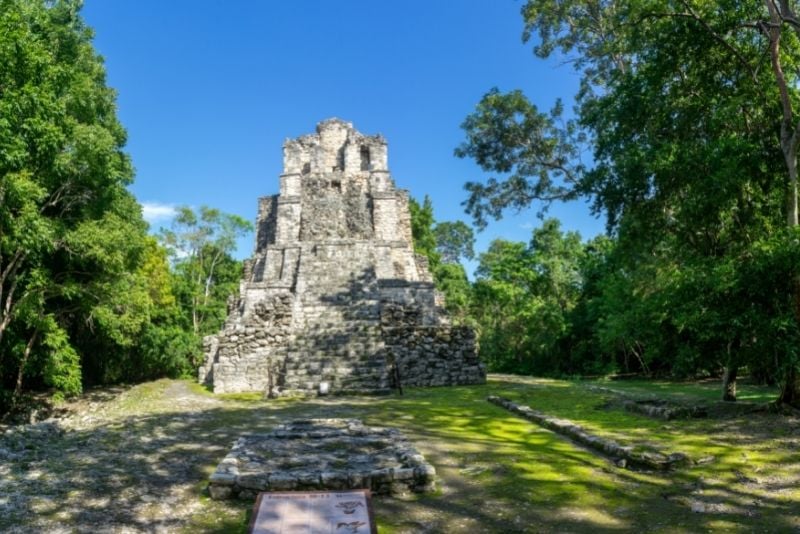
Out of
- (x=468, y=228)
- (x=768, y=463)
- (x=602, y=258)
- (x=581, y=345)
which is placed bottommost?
(x=768, y=463)

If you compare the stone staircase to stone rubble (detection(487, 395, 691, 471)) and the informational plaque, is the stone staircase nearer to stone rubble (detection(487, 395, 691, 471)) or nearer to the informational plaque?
stone rubble (detection(487, 395, 691, 471))

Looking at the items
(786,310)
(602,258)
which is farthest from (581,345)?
(786,310)

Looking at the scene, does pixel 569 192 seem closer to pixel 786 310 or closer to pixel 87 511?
pixel 786 310

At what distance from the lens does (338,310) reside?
15633 mm

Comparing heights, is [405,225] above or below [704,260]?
above

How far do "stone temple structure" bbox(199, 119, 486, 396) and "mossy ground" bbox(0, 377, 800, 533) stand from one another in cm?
404

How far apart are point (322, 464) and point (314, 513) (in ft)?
5.48

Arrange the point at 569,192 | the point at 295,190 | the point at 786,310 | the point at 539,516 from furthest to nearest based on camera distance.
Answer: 1. the point at 295,190
2. the point at 569,192
3. the point at 786,310
4. the point at 539,516

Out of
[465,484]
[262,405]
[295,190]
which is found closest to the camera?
[465,484]

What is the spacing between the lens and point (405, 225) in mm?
23766

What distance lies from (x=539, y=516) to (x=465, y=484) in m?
0.96

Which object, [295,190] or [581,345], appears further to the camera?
[295,190]

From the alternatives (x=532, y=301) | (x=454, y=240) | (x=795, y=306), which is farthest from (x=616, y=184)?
(x=454, y=240)

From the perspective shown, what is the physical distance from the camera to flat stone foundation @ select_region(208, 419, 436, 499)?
4.54 m
